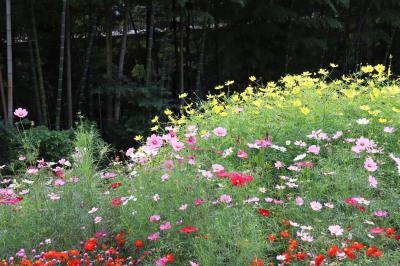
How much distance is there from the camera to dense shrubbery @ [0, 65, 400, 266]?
5.24 ft

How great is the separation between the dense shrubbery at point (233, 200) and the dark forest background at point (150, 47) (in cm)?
240

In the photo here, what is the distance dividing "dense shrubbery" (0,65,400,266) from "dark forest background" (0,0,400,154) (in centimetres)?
240

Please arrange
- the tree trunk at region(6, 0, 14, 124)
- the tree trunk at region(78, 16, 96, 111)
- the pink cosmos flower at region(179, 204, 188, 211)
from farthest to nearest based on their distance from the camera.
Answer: the tree trunk at region(78, 16, 96, 111) → the tree trunk at region(6, 0, 14, 124) → the pink cosmos flower at region(179, 204, 188, 211)

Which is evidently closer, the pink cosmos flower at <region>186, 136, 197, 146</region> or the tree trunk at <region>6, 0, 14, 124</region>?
the pink cosmos flower at <region>186, 136, 197, 146</region>

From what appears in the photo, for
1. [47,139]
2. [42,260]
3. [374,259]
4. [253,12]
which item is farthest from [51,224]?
[253,12]

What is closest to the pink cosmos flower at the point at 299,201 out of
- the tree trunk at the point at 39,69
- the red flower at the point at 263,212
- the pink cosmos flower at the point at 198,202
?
the red flower at the point at 263,212

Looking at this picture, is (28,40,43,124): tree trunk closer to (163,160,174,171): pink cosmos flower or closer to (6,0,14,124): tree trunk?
(6,0,14,124): tree trunk

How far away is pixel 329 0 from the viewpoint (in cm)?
496

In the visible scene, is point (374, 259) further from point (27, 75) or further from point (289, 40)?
point (27, 75)

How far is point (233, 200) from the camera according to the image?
176cm

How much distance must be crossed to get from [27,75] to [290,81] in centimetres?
378

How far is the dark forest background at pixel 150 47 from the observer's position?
15.8 ft

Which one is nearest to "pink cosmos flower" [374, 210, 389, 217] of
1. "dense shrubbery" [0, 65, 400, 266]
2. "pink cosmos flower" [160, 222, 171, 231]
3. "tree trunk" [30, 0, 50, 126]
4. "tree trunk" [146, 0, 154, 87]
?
"dense shrubbery" [0, 65, 400, 266]

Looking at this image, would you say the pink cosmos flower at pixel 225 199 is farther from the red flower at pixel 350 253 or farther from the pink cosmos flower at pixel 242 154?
the red flower at pixel 350 253
